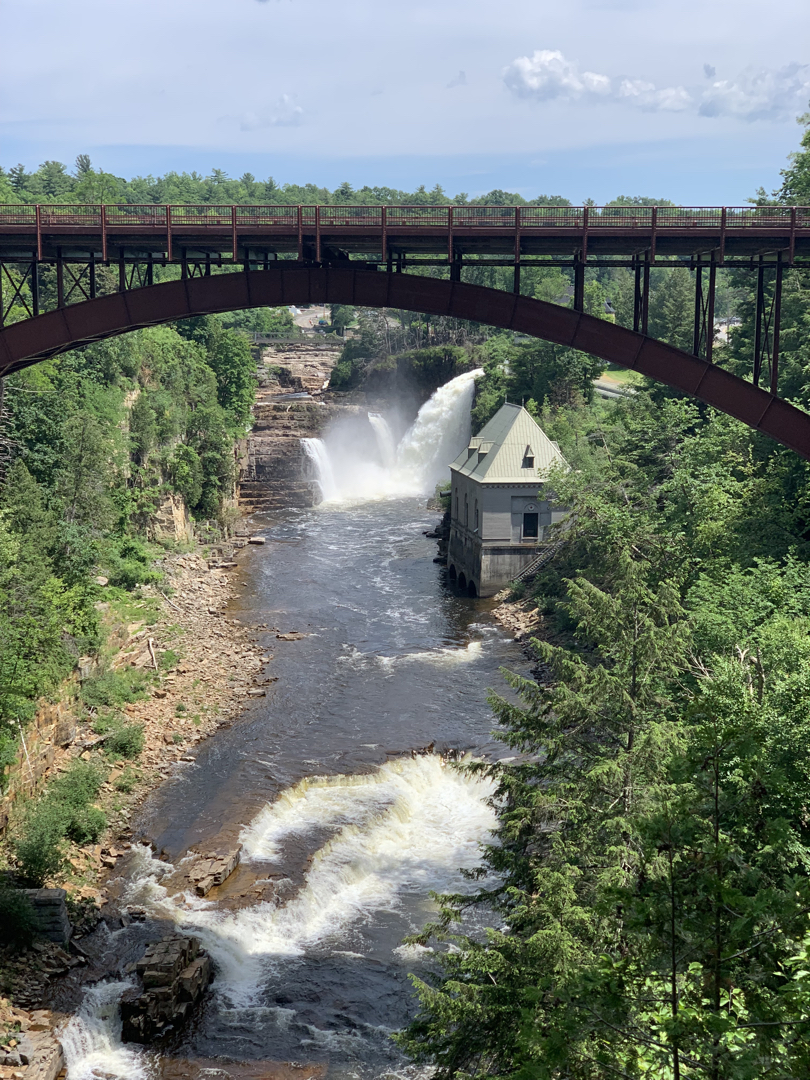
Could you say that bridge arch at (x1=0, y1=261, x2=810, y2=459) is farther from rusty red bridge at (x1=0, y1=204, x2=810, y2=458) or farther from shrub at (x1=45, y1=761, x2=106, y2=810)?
shrub at (x1=45, y1=761, x2=106, y2=810)

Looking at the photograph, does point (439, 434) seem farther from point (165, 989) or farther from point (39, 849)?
point (165, 989)

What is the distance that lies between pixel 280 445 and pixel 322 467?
335 centimetres

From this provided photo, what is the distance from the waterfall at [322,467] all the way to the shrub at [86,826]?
48.3 metres

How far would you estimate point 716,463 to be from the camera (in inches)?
1315

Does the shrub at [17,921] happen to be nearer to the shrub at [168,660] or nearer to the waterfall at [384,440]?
the shrub at [168,660]

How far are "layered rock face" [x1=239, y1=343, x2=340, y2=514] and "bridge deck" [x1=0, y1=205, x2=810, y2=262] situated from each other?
42.3 m

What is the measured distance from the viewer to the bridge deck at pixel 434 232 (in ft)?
84.1

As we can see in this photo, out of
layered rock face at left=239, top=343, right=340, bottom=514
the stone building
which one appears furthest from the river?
layered rock face at left=239, top=343, right=340, bottom=514

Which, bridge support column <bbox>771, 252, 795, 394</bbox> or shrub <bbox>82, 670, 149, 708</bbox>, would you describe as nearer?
bridge support column <bbox>771, 252, 795, 394</bbox>

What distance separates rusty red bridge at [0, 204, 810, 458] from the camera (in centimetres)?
2561

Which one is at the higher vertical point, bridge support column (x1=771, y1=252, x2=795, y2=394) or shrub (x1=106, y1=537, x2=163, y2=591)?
bridge support column (x1=771, y1=252, x2=795, y2=394)

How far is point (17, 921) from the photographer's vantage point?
2112 cm

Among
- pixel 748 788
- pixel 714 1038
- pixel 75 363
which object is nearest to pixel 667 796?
pixel 748 788

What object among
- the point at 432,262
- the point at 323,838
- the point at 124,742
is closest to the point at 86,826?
the point at 124,742
